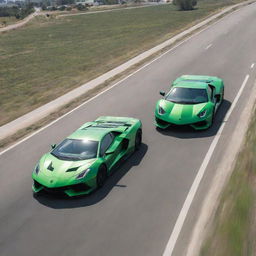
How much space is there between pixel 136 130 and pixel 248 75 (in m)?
11.9

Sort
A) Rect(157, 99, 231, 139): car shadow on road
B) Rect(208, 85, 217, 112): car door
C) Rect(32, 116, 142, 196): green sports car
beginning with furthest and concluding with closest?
Rect(208, 85, 217, 112): car door < Rect(157, 99, 231, 139): car shadow on road < Rect(32, 116, 142, 196): green sports car

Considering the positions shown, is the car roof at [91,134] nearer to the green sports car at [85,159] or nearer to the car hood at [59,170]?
A: the green sports car at [85,159]

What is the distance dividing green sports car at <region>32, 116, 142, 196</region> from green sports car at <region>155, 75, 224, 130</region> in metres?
1.99

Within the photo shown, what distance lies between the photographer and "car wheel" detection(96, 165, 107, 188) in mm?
10598

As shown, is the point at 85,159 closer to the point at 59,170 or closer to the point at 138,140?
the point at 59,170

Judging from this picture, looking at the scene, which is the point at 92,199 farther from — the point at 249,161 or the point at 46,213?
the point at 249,161

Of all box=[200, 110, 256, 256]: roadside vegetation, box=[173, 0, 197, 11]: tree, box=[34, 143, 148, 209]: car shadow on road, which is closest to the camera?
box=[200, 110, 256, 256]: roadside vegetation

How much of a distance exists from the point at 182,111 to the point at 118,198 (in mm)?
5255

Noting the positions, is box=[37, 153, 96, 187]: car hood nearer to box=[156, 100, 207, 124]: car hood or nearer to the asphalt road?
the asphalt road

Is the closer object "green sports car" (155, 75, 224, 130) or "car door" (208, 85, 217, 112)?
"green sports car" (155, 75, 224, 130)

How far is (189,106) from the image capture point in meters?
14.5

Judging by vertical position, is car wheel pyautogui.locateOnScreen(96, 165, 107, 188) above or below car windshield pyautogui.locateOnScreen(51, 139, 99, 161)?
below

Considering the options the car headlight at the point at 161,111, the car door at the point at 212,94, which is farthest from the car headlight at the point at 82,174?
the car door at the point at 212,94

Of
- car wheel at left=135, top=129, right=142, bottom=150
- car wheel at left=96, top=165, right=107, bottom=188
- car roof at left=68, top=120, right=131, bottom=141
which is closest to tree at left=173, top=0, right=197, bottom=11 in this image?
car wheel at left=135, top=129, right=142, bottom=150
